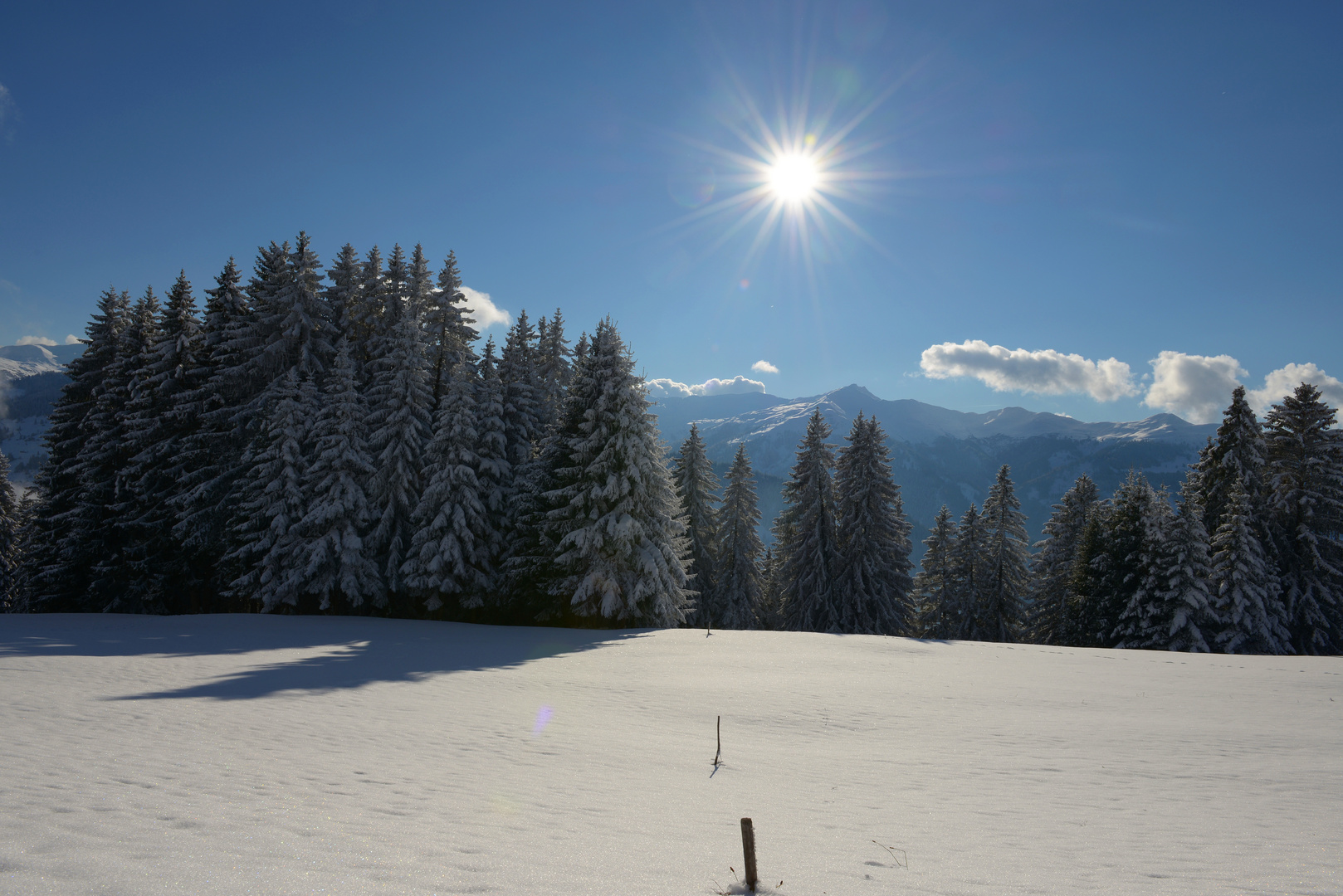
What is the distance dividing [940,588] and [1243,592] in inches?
610

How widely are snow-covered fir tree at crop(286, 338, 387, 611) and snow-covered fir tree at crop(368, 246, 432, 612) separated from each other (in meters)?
0.61

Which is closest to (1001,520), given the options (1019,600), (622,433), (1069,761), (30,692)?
(1019,600)

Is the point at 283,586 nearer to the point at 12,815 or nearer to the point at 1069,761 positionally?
the point at 12,815

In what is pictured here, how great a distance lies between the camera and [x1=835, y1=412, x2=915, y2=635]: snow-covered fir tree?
3212 cm

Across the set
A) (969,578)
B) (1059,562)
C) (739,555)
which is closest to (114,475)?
(739,555)

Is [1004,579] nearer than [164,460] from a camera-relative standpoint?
No

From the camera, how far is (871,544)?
32594mm

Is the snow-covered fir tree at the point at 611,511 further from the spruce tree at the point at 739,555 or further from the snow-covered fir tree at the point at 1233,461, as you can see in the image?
the snow-covered fir tree at the point at 1233,461

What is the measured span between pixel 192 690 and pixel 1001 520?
3862 cm

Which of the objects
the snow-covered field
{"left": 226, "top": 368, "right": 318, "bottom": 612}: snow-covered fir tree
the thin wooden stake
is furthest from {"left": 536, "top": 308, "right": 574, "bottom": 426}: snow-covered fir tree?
the thin wooden stake

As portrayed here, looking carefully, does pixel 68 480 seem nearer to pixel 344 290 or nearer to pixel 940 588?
pixel 344 290

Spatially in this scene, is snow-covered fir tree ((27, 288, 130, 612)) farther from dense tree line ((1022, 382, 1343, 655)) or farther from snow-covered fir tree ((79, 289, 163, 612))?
dense tree line ((1022, 382, 1343, 655))

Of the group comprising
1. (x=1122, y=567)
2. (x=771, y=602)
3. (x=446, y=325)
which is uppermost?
(x=446, y=325)

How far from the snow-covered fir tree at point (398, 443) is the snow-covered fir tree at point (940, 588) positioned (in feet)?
98.3
